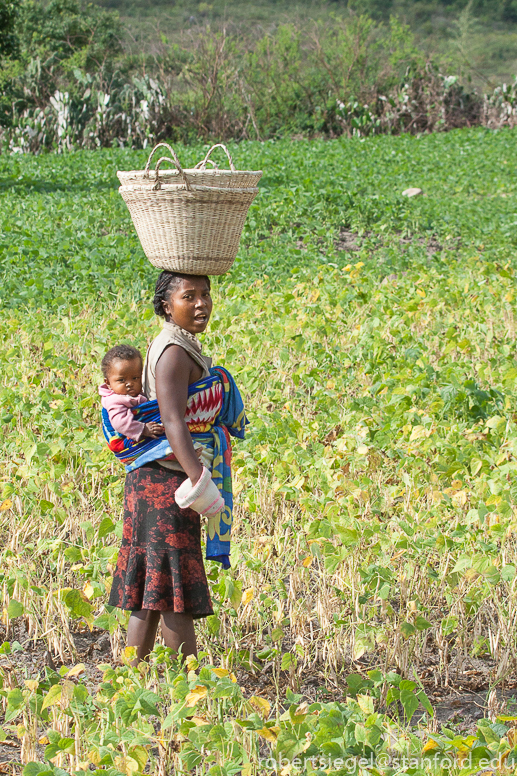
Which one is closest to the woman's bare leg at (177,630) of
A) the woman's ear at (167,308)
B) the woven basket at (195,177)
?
the woman's ear at (167,308)

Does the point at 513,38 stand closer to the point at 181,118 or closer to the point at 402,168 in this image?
the point at 181,118

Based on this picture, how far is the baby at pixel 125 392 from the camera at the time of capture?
8.38ft

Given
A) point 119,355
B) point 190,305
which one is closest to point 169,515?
point 119,355

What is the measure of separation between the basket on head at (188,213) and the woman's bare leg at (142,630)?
109 cm

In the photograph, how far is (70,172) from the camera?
13836mm

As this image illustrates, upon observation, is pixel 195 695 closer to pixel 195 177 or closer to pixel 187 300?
pixel 187 300

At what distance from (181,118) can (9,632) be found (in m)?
20.2

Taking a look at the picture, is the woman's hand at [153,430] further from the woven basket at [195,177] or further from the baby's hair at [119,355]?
the woven basket at [195,177]

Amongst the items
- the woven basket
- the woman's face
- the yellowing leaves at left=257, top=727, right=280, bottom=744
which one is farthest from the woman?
the yellowing leaves at left=257, top=727, right=280, bottom=744

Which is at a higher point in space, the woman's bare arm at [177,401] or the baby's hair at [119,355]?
the baby's hair at [119,355]

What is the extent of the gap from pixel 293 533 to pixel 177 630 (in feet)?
2.98

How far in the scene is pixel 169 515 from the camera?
2.50m

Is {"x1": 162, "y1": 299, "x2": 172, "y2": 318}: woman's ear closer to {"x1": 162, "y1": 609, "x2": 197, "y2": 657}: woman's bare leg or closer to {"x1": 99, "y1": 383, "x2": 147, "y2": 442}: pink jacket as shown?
{"x1": 99, "y1": 383, "x2": 147, "y2": 442}: pink jacket

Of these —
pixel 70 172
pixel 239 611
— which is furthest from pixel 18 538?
pixel 70 172
